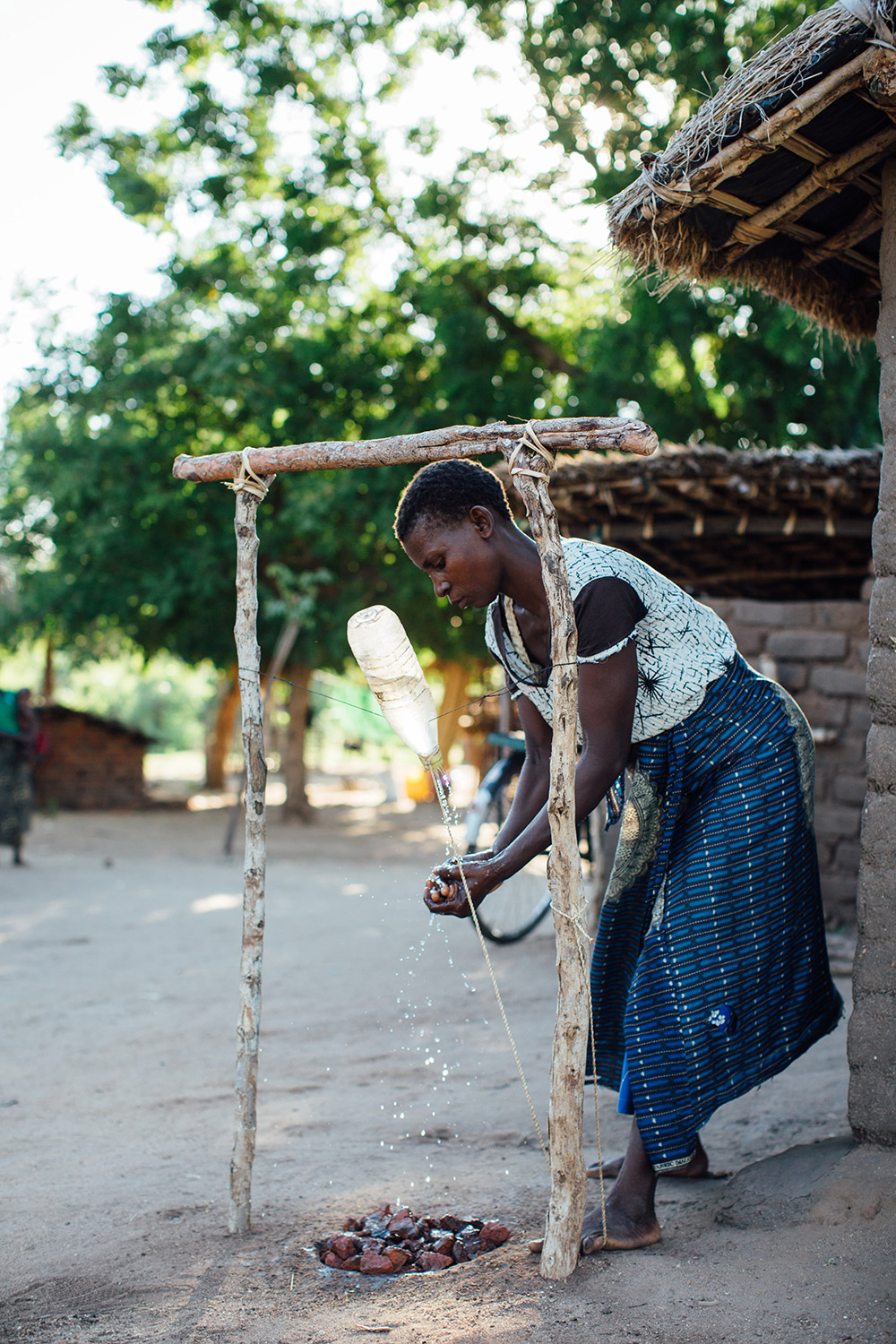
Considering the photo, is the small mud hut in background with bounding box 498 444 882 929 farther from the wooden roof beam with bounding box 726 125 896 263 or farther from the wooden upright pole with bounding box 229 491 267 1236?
the wooden upright pole with bounding box 229 491 267 1236

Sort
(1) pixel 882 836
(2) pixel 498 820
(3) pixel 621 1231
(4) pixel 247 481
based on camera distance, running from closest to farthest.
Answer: (3) pixel 621 1231 → (1) pixel 882 836 → (4) pixel 247 481 → (2) pixel 498 820

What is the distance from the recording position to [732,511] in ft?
20.2

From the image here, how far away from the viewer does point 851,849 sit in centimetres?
592

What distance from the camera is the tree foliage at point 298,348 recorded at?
41.0 feet

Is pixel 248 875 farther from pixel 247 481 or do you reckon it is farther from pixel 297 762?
pixel 297 762

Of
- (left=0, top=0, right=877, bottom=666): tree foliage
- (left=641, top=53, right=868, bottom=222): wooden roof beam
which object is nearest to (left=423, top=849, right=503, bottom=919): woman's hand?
(left=641, top=53, right=868, bottom=222): wooden roof beam

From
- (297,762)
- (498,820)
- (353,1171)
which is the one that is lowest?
(353,1171)

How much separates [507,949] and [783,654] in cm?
240

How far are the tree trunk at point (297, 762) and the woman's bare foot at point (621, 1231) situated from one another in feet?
43.1

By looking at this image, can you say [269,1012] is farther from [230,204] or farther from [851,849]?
[230,204]

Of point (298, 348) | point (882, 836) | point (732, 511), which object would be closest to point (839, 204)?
point (882, 836)

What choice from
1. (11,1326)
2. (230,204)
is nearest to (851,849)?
(11,1326)

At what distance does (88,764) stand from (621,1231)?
15.7 metres

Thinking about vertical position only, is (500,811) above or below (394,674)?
below
